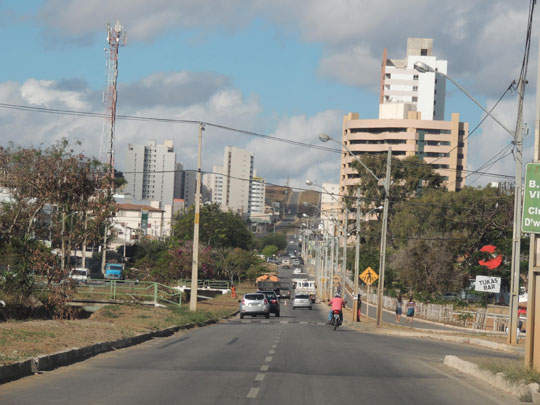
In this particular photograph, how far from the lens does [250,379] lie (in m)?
13.9

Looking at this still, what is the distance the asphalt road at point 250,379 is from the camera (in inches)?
453

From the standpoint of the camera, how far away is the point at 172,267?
79.9 metres

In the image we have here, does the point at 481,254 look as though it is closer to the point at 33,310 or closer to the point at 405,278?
the point at 405,278

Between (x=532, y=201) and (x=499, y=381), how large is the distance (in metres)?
3.40

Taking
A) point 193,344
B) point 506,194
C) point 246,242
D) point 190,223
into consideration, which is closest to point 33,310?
point 193,344

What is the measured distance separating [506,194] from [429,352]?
2316 inches

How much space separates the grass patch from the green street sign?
8.40 ft

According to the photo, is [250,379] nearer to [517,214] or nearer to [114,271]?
[517,214]

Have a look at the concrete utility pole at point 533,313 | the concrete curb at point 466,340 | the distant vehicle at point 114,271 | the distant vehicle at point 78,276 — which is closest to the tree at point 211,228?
the distant vehicle at point 114,271

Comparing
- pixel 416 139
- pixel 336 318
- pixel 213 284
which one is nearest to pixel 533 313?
pixel 336 318

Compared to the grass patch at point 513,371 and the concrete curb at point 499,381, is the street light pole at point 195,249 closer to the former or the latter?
the concrete curb at point 499,381

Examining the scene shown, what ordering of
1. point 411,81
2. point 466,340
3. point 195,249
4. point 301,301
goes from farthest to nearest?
1. point 411,81
2. point 301,301
3. point 195,249
4. point 466,340

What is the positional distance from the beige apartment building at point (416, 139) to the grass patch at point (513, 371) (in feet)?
415

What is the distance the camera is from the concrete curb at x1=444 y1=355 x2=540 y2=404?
12.7 meters
